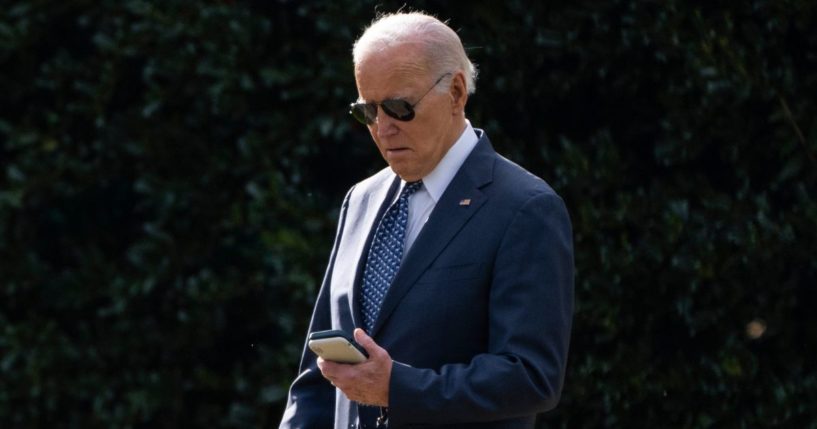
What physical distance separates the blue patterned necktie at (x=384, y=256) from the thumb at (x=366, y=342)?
19 cm

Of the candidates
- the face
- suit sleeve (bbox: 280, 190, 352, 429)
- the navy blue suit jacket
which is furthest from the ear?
suit sleeve (bbox: 280, 190, 352, 429)

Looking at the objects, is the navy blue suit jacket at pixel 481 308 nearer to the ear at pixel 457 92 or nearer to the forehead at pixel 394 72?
the ear at pixel 457 92

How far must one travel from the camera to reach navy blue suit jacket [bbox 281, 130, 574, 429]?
262cm

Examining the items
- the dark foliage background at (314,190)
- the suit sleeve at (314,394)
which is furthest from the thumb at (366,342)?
the dark foliage background at (314,190)

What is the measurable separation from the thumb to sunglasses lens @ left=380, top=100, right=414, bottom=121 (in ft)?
1.54

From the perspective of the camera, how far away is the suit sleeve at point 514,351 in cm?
261

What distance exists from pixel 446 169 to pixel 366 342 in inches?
18.2

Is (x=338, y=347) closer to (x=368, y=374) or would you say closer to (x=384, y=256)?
(x=368, y=374)

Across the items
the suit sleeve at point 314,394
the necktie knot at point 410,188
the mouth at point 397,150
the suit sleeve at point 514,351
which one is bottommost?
the suit sleeve at point 314,394

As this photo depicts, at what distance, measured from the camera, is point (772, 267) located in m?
4.27

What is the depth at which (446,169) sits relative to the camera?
2895 mm

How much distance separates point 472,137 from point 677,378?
1767mm

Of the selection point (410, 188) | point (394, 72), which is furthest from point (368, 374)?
point (394, 72)

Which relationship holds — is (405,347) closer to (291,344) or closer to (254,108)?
(291,344)
